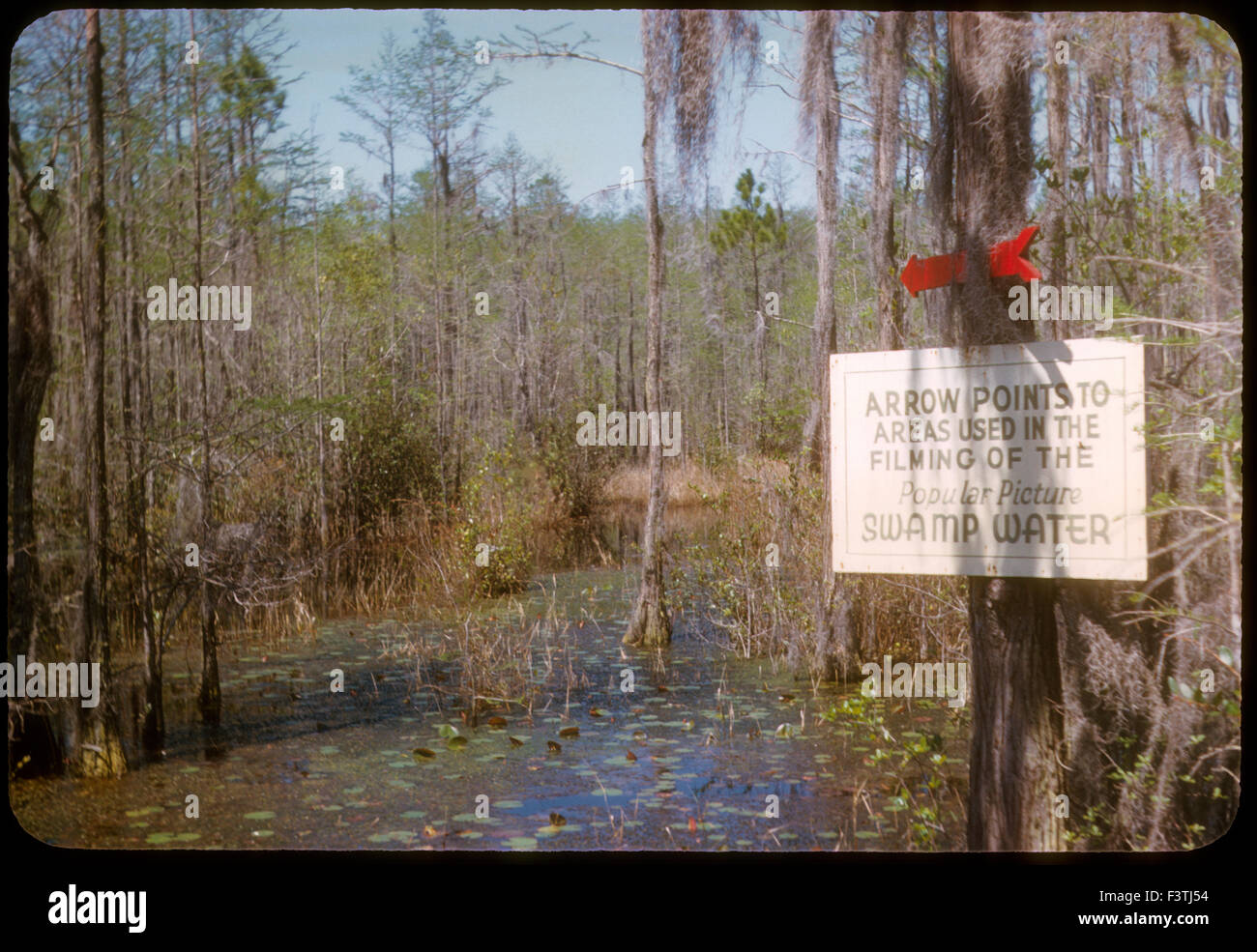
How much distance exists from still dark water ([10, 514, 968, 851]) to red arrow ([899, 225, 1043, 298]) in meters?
1.62

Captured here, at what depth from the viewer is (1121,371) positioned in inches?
138

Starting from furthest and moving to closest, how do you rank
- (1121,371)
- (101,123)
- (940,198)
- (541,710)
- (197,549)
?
(541,710) < (197,549) < (101,123) < (940,198) < (1121,371)

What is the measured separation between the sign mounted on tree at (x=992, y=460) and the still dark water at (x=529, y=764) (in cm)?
77

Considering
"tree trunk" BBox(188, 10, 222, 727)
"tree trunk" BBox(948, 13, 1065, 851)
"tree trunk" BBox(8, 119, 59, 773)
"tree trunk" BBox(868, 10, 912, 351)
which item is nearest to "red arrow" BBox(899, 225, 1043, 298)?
"tree trunk" BBox(948, 13, 1065, 851)

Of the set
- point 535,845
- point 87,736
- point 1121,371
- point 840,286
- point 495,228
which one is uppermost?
point 495,228

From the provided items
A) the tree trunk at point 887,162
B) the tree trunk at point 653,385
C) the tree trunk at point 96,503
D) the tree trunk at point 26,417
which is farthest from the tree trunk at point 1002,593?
the tree trunk at point 26,417

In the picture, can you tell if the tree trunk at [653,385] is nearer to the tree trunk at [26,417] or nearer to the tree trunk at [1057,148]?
the tree trunk at [1057,148]

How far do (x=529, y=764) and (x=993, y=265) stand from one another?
2.75 metres

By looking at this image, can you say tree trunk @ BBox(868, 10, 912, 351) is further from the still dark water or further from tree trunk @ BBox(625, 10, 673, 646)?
the still dark water

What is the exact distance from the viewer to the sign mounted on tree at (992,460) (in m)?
3.50

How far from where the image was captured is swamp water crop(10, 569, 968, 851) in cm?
408

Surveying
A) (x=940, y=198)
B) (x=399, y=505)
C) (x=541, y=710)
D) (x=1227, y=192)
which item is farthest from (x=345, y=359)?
(x=1227, y=192)

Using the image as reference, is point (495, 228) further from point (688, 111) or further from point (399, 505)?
point (399, 505)

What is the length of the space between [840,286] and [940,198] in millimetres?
953
